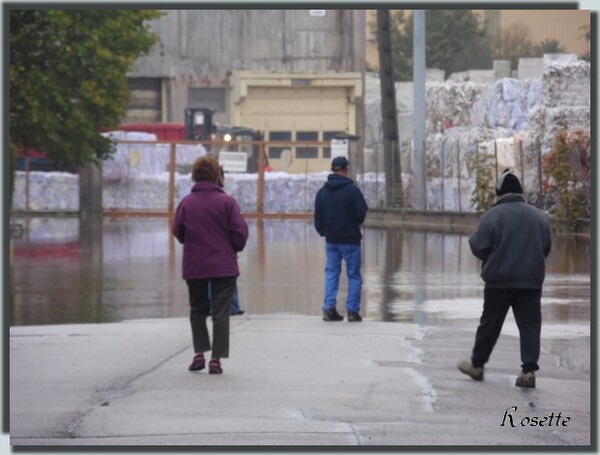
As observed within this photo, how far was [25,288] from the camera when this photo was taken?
1959cm

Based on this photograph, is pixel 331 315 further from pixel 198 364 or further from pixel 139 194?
pixel 139 194

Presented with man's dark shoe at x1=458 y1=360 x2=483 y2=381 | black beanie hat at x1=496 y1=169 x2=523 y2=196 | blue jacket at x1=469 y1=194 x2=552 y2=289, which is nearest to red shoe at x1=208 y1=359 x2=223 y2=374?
man's dark shoe at x1=458 y1=360 x2=483 y2=381

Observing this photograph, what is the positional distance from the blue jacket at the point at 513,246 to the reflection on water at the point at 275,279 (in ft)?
15.1

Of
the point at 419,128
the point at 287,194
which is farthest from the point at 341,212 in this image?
the point at 287,194

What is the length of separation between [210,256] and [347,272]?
14.3 feet

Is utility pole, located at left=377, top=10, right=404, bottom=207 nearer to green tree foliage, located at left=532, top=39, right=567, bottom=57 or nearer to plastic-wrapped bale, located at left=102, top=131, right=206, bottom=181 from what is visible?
plastic-wrapped bale, located at left=102, top=131, right=206, bottom=181

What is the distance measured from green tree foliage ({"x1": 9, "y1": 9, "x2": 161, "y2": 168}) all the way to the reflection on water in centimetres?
352

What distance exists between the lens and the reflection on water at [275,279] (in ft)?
54.7

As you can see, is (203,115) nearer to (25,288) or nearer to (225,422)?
(25,288)

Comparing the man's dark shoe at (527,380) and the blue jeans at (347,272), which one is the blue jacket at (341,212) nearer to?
the blue jeans at (347,272)

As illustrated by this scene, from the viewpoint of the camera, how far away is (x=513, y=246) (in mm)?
10727

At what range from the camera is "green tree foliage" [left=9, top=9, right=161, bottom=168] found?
34312 mm

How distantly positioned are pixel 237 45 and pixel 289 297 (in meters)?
43.5

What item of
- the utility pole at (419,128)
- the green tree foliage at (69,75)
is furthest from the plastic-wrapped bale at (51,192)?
the utility pole at (419,128)
